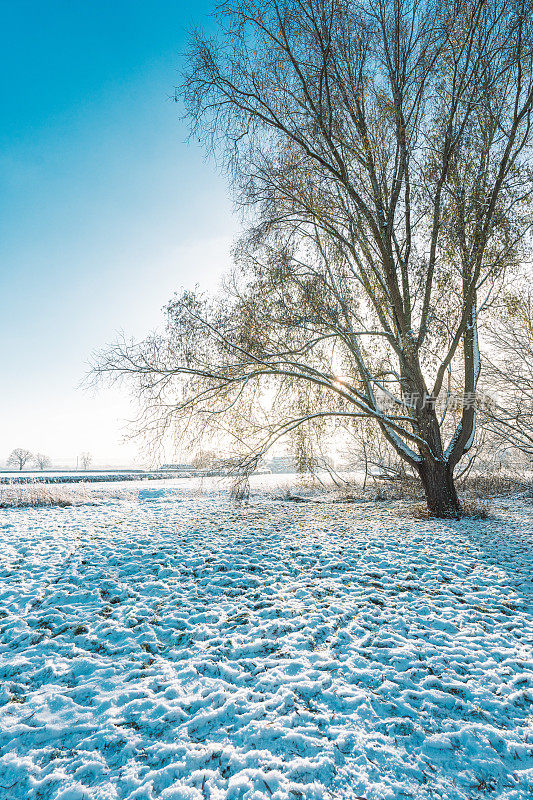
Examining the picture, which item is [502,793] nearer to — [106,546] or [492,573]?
[492,573]

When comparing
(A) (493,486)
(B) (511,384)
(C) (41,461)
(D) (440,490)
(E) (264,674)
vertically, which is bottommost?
(C) (41,461)

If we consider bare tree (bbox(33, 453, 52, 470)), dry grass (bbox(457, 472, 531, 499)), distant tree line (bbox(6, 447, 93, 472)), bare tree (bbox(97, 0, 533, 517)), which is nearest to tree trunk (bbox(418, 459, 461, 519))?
bare tree (bbox(97, 0, 533, 517))

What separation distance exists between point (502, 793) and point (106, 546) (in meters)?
6.29

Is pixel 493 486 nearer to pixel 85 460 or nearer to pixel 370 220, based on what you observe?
pixel 370 220

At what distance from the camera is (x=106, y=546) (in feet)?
21.6

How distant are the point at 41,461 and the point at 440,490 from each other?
93131 mm

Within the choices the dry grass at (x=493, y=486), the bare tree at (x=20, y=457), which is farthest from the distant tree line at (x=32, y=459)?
the dry grass at (x=493, y=486)

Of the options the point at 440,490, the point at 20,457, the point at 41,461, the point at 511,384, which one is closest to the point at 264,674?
the point at 440,490

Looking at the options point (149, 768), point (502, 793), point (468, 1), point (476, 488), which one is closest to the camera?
point (502, 793)

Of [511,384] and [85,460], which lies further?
[85,460]

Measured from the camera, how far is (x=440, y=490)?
9461 millimetres

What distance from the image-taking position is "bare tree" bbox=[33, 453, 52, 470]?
80425mm

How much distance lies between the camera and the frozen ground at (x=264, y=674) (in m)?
2.20

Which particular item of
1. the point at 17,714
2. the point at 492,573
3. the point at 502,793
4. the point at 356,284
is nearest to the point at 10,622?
the point at 17,714
